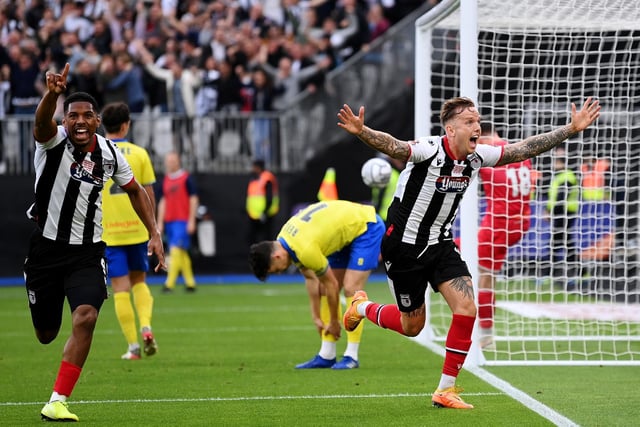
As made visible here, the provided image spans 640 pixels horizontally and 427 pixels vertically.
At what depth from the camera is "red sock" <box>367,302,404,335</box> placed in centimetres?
768

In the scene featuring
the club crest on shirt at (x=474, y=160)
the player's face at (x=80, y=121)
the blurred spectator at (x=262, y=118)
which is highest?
the blurred spectator at (x=262, y=118)

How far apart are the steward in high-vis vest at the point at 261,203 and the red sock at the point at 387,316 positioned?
12.1m

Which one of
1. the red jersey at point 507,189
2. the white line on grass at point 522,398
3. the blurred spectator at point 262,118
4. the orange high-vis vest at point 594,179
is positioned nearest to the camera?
the white line on grass at point 522,398

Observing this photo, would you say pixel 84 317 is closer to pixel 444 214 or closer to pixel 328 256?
pixel 444 214

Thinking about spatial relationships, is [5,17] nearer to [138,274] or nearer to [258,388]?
[138,274]

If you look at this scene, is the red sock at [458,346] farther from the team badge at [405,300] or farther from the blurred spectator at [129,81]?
the blurred spectator at [129,81]

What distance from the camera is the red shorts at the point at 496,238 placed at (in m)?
10.4

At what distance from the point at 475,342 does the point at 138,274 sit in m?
3.27

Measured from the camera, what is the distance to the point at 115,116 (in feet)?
31.1

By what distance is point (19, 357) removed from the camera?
10188 millimetres

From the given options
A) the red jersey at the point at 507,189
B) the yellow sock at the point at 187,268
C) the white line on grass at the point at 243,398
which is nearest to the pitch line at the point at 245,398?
the white line on grass at the point at 243,398

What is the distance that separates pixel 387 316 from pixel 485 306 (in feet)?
9.19

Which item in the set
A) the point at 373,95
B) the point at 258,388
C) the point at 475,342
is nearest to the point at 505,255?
the point at 475,342

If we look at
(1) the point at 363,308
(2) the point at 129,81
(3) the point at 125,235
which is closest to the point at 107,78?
(2) the point at 129,81
